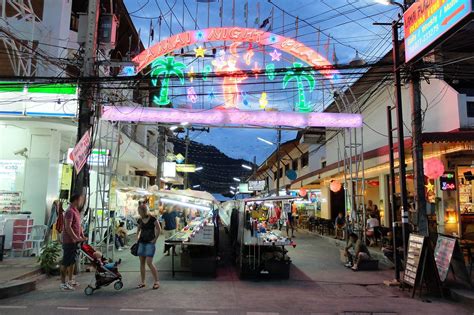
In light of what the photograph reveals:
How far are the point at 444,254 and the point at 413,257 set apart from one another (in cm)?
72

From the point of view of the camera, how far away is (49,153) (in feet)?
48.8

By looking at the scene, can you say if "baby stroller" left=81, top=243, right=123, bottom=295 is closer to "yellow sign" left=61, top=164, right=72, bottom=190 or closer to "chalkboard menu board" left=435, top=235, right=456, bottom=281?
"chalkboard menu board" left=435, top=235, right=456, bottom=281

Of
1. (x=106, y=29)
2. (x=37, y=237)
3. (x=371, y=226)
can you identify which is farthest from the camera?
(x=371, y=226)

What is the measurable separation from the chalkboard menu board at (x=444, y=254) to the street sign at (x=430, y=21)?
411 centimetres

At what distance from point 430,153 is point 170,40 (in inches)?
356

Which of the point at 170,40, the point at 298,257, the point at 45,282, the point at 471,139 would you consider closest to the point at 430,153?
the point at 471,139

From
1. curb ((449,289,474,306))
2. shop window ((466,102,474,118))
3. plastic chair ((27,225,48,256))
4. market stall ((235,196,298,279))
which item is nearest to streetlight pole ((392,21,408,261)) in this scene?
curb ((449,289,474,306))

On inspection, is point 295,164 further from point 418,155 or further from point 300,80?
point 418,155

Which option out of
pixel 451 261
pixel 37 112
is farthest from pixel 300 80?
A: pixel 37 112

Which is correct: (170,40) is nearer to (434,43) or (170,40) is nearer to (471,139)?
(434,43)

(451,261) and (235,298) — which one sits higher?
(451,261)

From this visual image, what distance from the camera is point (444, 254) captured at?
9.18 meters

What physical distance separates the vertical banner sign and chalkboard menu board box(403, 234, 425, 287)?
26.7 feet

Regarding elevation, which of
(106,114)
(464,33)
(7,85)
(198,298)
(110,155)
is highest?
(464,33)
